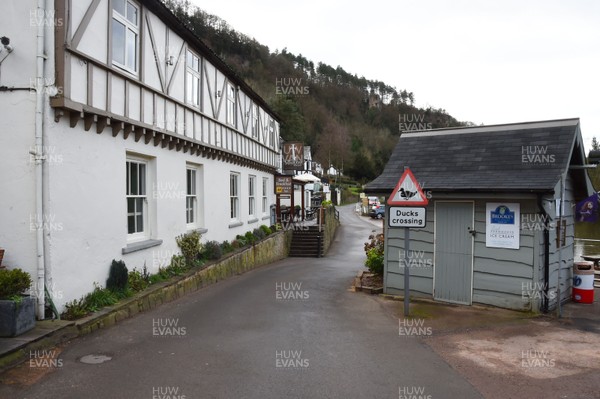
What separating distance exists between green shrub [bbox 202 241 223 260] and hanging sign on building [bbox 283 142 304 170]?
1398cm

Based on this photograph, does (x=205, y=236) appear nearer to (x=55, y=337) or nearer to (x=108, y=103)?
(x=108, y=103)

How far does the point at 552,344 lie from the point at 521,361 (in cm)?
117

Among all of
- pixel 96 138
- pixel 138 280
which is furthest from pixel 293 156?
pixel 96 138

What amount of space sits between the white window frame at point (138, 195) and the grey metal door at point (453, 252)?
6516 mm

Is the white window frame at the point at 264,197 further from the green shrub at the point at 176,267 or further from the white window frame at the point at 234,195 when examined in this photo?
the green shrub at the point at 176,267

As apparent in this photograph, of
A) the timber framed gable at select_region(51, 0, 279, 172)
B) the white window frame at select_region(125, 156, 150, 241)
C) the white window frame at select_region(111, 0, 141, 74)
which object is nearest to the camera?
the timber framed gable at select_region(51, 0, 279, 172)

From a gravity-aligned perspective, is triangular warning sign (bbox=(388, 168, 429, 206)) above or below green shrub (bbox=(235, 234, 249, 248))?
above

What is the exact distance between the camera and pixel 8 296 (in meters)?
5.86

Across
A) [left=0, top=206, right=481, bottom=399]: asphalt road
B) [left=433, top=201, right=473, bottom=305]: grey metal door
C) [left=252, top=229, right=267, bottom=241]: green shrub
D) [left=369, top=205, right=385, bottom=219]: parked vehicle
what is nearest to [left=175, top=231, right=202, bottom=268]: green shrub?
[left=0, top=206, right=481, bottom=399]: asphalt road

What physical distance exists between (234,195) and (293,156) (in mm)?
10208

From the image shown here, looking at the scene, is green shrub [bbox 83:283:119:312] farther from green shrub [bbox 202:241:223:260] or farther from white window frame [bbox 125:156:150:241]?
green shrub [bbox 202:241:223:260]

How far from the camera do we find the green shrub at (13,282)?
582 centimetres

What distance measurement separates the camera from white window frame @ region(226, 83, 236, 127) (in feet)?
51.9

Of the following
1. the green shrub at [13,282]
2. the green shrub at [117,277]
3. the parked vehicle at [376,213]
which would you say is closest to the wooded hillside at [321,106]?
the parked vehicle at [376,213]
